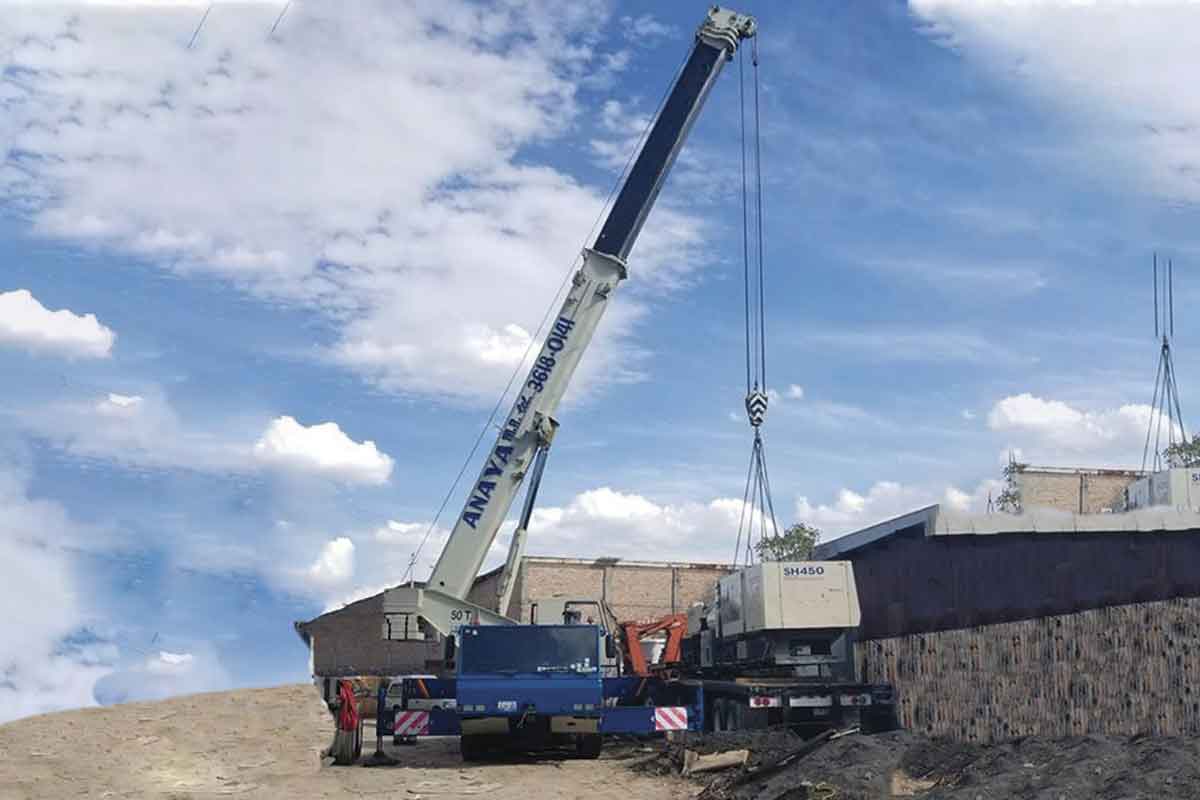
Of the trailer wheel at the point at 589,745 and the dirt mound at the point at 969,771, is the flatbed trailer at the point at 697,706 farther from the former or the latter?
the dirt mound at the point at 969,771

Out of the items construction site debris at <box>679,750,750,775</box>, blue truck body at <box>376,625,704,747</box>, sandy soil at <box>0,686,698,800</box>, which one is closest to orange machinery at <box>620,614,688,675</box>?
blue truck body at <box>376,625,704,747</box>

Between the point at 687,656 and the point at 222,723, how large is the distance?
16.1 m

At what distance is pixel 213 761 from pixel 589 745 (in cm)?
781

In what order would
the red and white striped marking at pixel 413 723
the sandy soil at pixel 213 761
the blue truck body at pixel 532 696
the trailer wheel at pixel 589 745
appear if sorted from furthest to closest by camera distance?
the red and white striped marking at pixel 413 723, the trailer wheel at pixel 589 745, the blue truck body at pixel 532 696, the sandy soil at pixel 213 761

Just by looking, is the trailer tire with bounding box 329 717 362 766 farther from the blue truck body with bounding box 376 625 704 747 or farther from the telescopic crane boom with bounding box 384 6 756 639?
the telescopic crane boom with bounding box 384 6 756 639

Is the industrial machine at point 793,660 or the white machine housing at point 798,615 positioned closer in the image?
the industrial machine at point 793,660

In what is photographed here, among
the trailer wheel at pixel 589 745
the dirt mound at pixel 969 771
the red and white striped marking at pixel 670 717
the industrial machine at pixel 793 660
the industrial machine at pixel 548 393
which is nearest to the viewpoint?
the dirt mound at pixel 969 771

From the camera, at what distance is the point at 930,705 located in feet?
79.9

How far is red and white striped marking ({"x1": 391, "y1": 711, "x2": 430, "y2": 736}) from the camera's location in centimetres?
2330

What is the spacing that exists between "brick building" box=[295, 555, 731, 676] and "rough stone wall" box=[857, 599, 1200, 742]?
2870cm

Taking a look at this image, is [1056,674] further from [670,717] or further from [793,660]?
[670,717]

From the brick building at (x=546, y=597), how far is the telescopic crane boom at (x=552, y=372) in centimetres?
2668

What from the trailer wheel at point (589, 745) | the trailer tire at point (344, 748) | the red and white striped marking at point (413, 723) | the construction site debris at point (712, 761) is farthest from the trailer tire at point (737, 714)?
the trailer tire at point (344, 748)

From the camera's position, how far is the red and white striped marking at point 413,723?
2330cm
